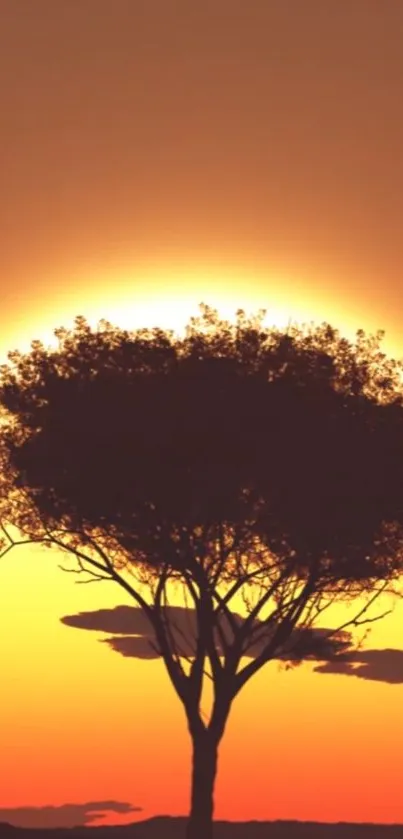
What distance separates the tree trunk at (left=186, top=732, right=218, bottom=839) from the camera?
44.5m

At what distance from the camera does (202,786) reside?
147 feet

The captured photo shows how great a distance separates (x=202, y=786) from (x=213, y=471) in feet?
28.4

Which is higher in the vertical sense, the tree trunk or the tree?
the tree

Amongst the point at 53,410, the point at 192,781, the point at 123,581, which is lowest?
the point at 192,781

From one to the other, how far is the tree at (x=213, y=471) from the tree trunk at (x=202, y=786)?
0.04 m

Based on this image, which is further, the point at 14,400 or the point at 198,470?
the point at 14,400

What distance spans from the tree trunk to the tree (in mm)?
38

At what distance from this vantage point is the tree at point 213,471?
43562mm

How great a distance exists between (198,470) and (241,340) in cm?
396

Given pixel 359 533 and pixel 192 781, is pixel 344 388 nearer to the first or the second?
pixel 359 533

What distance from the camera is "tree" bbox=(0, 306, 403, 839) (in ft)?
143

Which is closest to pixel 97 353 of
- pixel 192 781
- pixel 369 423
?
pixel 369 423

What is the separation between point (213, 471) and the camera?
4319cm

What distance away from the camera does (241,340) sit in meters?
44.8
